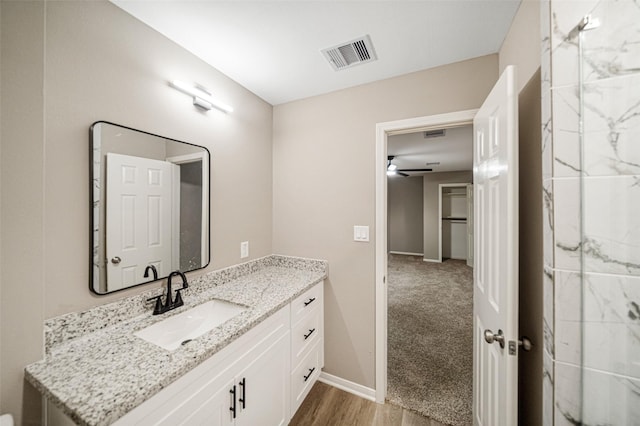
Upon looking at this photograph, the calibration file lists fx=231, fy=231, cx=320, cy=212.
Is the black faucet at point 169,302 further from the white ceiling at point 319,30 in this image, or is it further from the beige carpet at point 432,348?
the beige carpet at point 432,348

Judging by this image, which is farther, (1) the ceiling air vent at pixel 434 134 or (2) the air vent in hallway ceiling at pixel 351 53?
(1) the ceiling air vent at pixel 434 134

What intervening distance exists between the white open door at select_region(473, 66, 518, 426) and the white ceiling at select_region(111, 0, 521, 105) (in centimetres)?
46

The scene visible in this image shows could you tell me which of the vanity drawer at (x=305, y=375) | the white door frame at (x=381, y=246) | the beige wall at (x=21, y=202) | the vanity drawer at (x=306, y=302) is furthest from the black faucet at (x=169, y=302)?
the white door frame at (x=381, y=246)

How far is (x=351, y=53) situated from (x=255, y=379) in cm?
198

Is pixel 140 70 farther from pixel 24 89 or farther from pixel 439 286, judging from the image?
pixel 439 286

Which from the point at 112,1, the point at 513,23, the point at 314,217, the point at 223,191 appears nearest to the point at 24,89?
the point at 112,1

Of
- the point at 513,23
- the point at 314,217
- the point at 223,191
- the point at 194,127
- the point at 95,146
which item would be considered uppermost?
the point at 513,23

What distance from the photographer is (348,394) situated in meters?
1.83

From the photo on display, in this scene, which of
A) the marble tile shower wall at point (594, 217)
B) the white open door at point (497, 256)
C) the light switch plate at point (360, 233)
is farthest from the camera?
the light switch plate at point (360, 233)

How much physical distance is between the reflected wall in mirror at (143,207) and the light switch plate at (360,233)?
3.59 ft

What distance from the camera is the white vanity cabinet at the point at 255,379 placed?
0.81 meters

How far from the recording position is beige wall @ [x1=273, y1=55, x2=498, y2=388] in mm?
1713

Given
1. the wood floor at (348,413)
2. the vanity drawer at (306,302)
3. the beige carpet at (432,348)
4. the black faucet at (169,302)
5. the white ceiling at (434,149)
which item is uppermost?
the white ceiling at (434,149)

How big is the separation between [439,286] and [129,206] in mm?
4775
